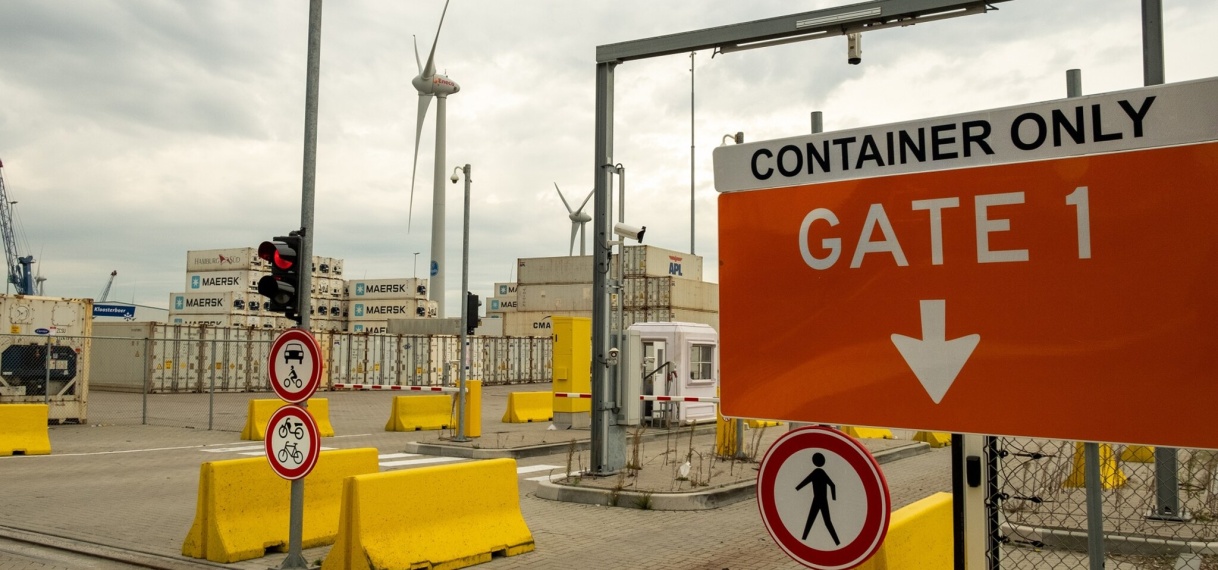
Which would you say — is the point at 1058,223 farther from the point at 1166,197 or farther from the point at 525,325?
the point at 525,325

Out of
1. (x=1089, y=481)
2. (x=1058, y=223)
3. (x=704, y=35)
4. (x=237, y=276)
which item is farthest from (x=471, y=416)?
(x=237, y=276)

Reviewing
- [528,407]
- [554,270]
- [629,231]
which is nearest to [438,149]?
[554,270]

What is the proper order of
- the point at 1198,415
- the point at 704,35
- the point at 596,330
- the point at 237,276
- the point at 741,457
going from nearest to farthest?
the point at 1198,415, the point at 704,35, the point at 596,330, the point at 741,457, the point at 237,276

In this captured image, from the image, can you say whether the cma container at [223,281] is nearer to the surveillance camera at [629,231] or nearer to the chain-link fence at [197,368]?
the chain-link fence at [197,368]

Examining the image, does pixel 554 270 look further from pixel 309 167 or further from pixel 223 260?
pixel 309 167

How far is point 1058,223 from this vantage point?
261 cm

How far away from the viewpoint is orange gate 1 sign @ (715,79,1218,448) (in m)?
2.42

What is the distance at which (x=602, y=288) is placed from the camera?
12.8 meters

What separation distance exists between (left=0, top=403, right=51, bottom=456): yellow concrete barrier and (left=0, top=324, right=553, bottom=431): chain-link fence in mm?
3764

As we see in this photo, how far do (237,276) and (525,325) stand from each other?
20.1 meters

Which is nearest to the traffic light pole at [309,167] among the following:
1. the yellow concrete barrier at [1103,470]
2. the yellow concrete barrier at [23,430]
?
the yellow concrete barrier at [1103,470]

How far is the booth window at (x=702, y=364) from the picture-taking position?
23.0m

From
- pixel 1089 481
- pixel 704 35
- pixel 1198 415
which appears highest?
pixel 704 35

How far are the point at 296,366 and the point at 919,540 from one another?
5003 mm
